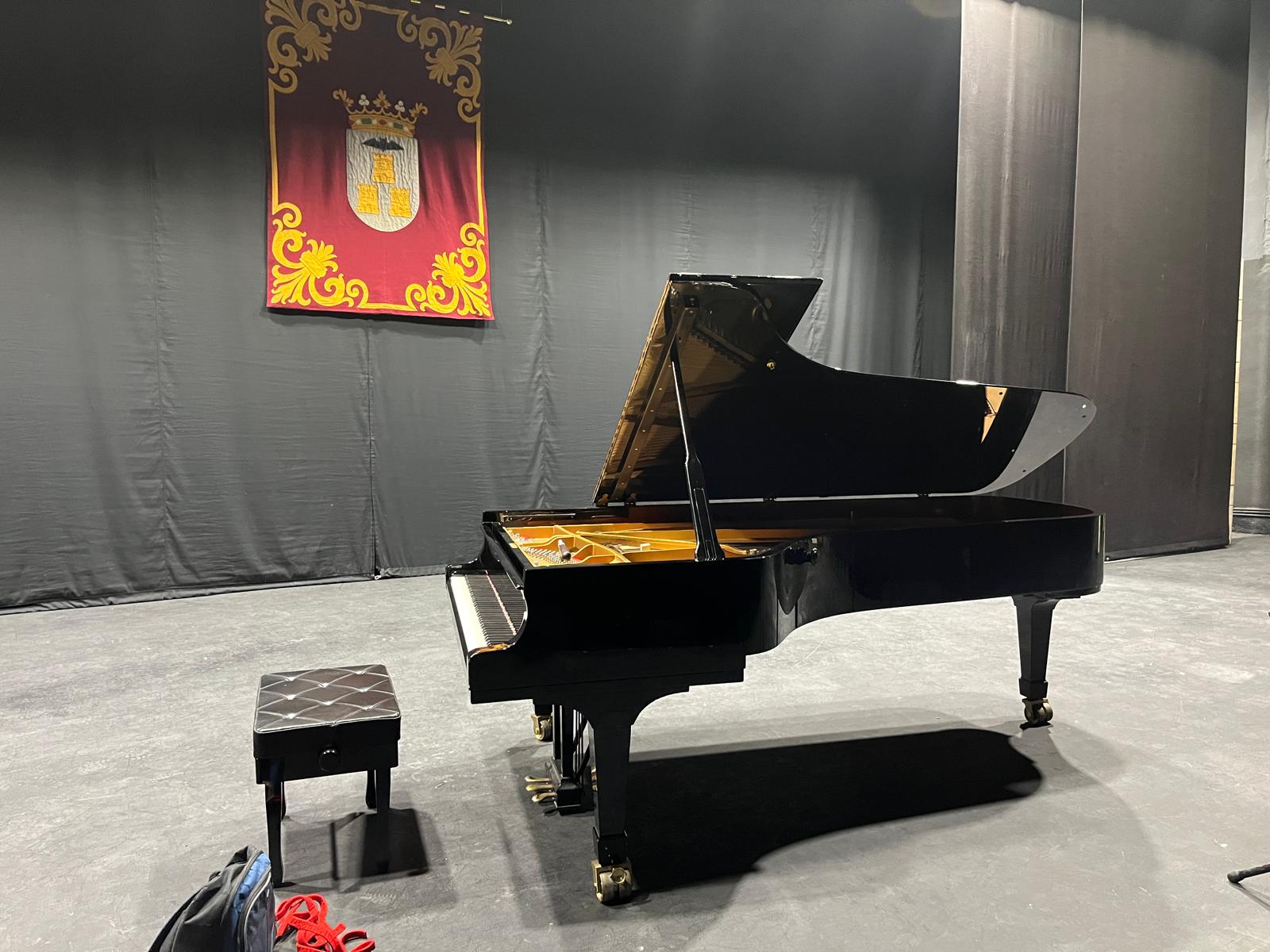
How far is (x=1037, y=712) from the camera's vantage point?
111 inches

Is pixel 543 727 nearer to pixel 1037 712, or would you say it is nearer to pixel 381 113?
pixel 1037 712

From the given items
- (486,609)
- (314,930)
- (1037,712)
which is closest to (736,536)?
(486,609)

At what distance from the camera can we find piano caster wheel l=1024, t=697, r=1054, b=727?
282 cm

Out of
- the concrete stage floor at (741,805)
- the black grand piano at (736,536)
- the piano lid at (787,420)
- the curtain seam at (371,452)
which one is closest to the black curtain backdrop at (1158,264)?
the concrete stage floor at (741,805)

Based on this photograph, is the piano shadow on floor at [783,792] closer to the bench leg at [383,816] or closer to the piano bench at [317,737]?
the bench leg at [383,816]

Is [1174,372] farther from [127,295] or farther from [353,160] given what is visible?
[127,295]

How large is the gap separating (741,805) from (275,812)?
3.71 ft

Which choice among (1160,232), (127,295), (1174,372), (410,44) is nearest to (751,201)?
(410,44)

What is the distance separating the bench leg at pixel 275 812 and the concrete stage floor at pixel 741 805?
9 centimetres

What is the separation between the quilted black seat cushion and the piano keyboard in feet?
0.80

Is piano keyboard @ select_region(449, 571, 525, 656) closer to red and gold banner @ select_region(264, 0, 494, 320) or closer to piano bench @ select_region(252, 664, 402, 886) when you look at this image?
piano bench @ select_region(252, 664, 402, 886)

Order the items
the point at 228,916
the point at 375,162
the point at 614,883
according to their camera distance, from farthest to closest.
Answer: the point at 375,162
the point at 614,883
the point at 228,916

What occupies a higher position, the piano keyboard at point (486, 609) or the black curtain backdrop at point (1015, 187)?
the black curtain backdrop at point (1015, 187)

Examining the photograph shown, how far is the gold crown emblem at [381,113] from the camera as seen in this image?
5016mm
